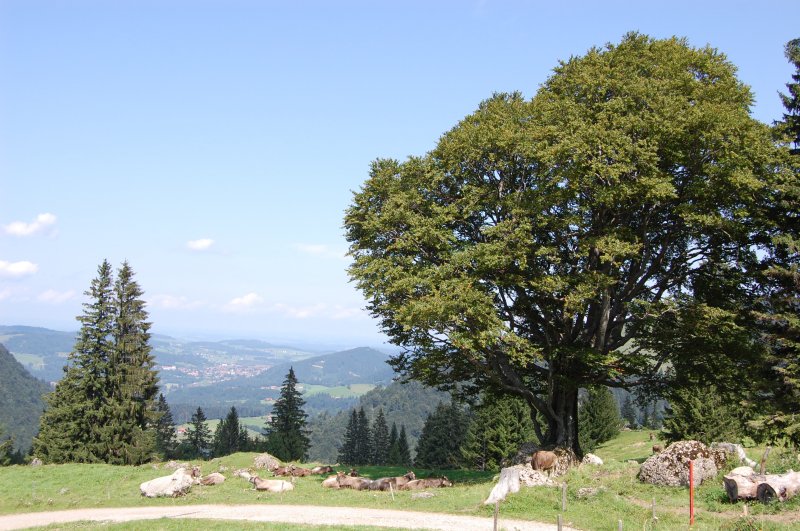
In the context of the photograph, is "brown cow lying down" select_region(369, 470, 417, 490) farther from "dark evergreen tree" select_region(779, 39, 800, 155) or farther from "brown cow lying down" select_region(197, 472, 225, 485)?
"dark evergreen tree" select_region(779, 39, 800, 155)

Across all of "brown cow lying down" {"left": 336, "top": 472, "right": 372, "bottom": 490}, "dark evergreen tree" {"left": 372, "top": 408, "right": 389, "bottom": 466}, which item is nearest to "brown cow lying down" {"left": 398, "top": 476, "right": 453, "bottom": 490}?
"brown cow lying down" {"left": 336, "top": 472, "right": 372, "bottom": 490}

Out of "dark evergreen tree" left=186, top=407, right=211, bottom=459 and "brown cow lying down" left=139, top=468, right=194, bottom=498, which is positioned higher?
"brown cow lying down" left=139, top=468, right=194, bottom=498

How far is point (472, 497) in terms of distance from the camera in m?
23.0

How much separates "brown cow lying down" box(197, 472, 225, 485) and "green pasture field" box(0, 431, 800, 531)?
432 millimetres

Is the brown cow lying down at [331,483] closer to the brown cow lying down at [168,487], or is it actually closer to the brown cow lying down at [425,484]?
Answer: the brown cow lying down at [425,484]

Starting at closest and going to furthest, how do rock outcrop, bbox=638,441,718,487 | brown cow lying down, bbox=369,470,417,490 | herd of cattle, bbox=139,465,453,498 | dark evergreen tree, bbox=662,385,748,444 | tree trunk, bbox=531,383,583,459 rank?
rock outcrop, bbox=638,441,718,487 → herd of cattle, bbox=139,465,453,498 → brown cow lying down, bbox=369,470,417,490 → tree trunk, bbox=531,383,583,459 → dark evergreen tree, bbox=662,385,748,444

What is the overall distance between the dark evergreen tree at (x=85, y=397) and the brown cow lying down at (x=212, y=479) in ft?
85.5

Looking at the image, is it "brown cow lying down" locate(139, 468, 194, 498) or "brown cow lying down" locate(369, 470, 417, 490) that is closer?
"brown cow lying down" locate(139, 468, 194, 498)

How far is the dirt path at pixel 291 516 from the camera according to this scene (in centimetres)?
1800

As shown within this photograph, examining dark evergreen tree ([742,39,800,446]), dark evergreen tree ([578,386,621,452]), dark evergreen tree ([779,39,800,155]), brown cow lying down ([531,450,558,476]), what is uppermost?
dark evergreen tree ([779,39,800,155])

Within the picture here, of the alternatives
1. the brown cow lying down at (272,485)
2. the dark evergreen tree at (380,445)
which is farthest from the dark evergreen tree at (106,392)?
the dark evergreen tree at (380,445)

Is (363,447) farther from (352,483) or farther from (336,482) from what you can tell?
(352,483)

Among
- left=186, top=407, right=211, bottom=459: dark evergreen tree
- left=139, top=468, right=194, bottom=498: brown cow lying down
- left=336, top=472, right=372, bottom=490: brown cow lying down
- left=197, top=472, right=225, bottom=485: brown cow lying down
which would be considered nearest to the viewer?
left=139, top=468, right=194, bottom=498: brown cow lying down

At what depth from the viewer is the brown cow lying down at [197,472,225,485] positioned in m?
29.4
